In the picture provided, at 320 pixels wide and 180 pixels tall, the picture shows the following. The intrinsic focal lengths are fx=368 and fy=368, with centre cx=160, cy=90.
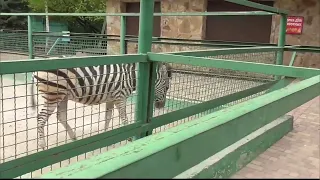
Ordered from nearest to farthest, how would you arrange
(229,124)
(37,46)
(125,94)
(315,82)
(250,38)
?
(229,124) < (315,82) < (125,94) < (37,46) < (250,38)

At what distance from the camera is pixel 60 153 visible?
2434 millimetres

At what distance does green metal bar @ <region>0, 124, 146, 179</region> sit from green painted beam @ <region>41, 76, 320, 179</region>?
1.51 meters

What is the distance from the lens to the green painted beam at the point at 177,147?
758 millimetres

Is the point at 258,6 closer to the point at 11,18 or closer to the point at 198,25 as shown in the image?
the point at 198,25

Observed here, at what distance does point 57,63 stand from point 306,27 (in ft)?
27.2

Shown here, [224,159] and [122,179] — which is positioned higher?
[122,179]

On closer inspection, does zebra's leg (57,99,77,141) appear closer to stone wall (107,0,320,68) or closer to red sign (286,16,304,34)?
stone wall (107,0,320,68)

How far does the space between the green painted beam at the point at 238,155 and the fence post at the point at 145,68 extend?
0.76m

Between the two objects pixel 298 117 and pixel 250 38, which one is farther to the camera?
pixel 250 38

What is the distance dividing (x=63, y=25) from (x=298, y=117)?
17818 millimetres

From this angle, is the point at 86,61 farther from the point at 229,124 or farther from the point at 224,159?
the point at 229,124

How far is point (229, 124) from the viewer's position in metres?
1.06

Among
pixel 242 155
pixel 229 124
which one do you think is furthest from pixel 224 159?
pixel 229 124

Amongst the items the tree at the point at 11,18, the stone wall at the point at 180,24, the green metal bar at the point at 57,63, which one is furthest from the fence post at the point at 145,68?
the tree at the point at 11,18
